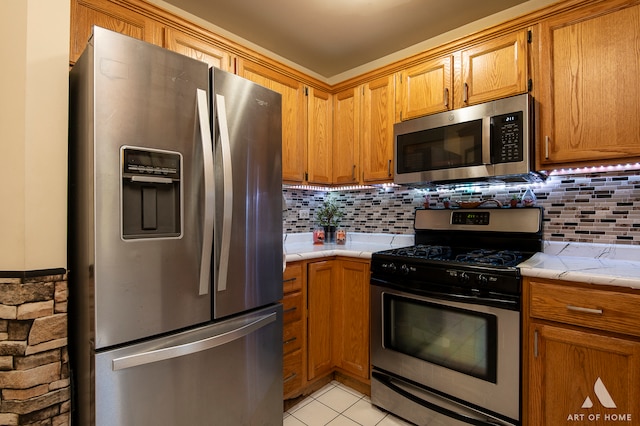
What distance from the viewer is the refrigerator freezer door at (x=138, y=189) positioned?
1.02 meters

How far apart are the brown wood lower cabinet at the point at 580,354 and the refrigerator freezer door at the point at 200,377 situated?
1182 mm

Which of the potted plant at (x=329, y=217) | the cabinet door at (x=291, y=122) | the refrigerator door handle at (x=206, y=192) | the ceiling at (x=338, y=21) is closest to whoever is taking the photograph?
the refrigerator door handle at (x=206, y=192)

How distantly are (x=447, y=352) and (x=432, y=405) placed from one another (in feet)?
1.00

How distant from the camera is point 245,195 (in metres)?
1.38

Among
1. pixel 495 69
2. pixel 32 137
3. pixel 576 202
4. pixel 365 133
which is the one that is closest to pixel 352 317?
pixel 365 133

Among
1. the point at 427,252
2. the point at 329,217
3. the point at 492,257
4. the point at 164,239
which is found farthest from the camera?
the point at 329,217

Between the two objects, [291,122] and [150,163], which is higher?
[291,122]

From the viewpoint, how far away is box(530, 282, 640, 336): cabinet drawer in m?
Result: 1.25

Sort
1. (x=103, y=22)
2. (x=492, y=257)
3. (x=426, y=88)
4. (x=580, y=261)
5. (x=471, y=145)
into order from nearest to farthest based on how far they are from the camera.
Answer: (x=103, y=22)
(x=580, y=261)
(x=492, y=257)
(x=471, y=145)
(x=426, y=88)

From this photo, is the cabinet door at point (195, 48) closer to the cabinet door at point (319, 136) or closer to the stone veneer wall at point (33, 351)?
the cabinet door at point (319, 136)

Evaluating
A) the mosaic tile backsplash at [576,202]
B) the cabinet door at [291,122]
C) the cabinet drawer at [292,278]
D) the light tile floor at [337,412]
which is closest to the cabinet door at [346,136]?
the cabinet door at [291,122]

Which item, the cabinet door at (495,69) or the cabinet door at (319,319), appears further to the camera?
the cabinet door at (319,319)

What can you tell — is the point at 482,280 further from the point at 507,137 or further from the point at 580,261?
the point at 507,137

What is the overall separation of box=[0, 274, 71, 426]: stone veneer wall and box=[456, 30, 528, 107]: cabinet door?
2238 mm
